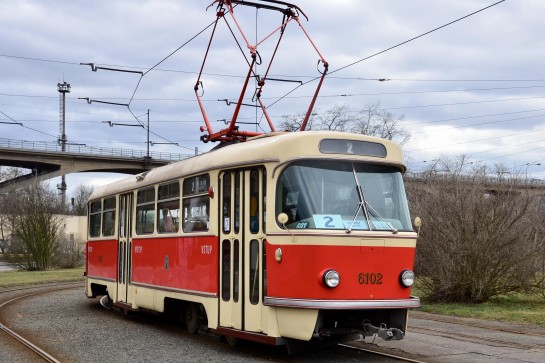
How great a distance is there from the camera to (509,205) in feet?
52.6

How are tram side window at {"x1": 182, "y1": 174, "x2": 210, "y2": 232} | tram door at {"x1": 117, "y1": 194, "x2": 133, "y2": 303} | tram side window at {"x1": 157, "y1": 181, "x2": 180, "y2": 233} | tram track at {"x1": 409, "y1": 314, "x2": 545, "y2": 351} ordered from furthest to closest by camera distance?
tram door at {"x1": 117, "y1": 194, "x2": 133, "y2": 303} → tram side window at {"x1": 157, "y1": 181, "x2": 180, "y2": 233} → tram track at {"x1": 409, "y1": 314, "x2": 545, "y2": 351} → tram side window at {"x1": 182, "y1": 174, "x2": 210, "y2": 232}

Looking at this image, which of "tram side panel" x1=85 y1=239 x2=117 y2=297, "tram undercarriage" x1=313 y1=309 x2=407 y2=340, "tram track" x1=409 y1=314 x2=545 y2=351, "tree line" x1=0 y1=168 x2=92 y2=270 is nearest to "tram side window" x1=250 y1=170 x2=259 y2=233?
"tram undercarriage" x1=313 y1=309 x2=407 y2=340

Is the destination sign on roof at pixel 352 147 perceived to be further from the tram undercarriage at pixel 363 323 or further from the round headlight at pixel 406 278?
the tram undercarriage at pixel 363 323

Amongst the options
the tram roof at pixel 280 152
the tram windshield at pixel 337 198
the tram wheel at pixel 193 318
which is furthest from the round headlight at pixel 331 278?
the tram wheel at pixel 193 318

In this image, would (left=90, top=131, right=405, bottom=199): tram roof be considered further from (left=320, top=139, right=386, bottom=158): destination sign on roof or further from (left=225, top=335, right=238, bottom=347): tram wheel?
(left=225, top=335, right=238, bottom=347): tram wheel

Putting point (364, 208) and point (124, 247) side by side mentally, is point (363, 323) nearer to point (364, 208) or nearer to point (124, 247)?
point (364, 208)

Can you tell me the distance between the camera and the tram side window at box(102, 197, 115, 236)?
1527 centimetres

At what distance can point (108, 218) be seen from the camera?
618 inches

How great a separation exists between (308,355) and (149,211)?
4.74 metres

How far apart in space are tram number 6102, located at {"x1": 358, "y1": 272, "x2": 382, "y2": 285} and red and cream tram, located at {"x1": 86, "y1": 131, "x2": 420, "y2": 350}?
0.04 ft

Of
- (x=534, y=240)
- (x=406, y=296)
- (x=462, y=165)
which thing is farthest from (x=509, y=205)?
(x=406, y=296)

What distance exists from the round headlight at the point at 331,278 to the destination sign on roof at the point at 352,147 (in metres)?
1.57

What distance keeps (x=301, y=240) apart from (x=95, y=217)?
31.3ft

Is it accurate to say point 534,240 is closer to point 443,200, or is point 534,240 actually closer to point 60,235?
point 443,200
